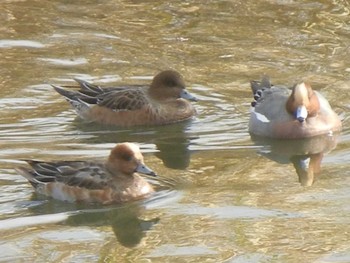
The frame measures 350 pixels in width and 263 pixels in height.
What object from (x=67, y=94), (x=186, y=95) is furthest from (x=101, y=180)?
(x=67, y=94)

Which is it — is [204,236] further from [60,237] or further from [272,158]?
[272,158]

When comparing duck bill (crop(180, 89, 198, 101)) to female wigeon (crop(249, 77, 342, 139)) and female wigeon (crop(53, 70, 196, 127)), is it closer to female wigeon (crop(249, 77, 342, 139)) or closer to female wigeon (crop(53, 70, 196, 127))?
female wigeon (crop(53, 70, 196, 127))

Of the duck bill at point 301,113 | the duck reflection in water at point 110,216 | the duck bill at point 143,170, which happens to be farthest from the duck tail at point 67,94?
the duck bill at point 143,170

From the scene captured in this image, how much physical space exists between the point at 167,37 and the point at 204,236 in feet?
19.7

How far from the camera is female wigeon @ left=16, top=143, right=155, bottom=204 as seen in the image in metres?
9.14

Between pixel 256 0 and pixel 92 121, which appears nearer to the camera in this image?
pixel 92 121

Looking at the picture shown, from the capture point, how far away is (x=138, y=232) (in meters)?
8.55

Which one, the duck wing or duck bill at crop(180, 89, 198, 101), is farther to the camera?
duck bill at crop(180, 89, 198, 101)

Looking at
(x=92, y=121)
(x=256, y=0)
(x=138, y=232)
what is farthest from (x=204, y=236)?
(x=256, y=0)

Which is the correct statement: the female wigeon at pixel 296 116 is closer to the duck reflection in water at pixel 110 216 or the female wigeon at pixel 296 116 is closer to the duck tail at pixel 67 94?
the duck tail at pixel 67 94

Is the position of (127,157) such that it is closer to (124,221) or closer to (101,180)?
(101,180)

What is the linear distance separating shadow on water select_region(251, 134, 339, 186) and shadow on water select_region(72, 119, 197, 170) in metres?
0.64

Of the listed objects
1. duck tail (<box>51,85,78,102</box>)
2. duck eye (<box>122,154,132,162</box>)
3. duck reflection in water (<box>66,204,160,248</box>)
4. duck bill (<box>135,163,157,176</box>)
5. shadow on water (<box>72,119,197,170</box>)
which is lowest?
shadow on water (<box>72,119,197,170</box>)

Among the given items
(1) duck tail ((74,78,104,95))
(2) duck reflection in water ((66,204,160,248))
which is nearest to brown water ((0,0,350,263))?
(2) duck reflection in water ((66,204,160,248))
